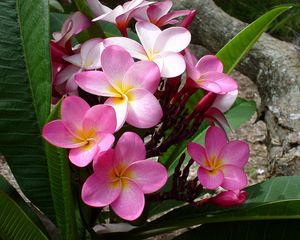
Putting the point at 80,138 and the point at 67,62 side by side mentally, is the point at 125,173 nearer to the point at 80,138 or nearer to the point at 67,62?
the point at 80,138

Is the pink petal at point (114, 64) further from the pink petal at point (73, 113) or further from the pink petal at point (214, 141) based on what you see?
the pink petal at point (214, 141)

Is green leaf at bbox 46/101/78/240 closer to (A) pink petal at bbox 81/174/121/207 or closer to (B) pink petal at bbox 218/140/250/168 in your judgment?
(A) pink petal at bbox 81/174/121/207

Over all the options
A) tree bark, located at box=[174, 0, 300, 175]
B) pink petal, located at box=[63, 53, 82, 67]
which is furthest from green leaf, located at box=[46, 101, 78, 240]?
tree bark, located at box=[174, 0, 300, 175]

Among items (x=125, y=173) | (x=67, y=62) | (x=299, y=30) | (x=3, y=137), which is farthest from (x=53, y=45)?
(x=299, y=30)

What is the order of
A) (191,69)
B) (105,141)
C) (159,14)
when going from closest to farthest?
1. (105,141)
2. (191,69)
3. (159,14)

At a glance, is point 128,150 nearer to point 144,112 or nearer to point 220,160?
point 144,112

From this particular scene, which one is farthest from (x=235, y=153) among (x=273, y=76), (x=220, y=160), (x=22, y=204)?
(x=273, y=76)
